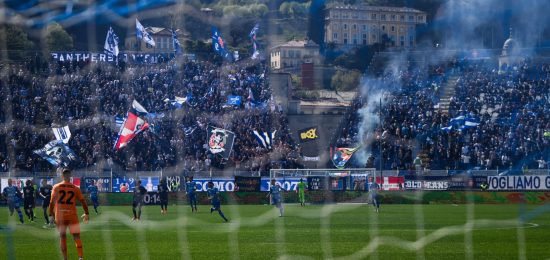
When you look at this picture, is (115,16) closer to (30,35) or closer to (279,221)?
(30,35)

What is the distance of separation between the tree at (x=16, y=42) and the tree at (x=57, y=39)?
11.1 feet

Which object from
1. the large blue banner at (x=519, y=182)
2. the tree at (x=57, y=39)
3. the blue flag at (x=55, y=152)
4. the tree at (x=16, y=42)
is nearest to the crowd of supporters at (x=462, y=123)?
the large blue banner at (x=519, y=182)

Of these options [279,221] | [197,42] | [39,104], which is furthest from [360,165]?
[197,42]

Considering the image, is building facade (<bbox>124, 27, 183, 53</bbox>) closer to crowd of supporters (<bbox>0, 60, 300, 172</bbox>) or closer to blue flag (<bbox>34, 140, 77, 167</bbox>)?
crowd of supporters (<bbox>0, 60, 300, 172</bbox>)

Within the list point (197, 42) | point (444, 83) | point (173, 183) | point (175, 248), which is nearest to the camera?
point (175, 248)

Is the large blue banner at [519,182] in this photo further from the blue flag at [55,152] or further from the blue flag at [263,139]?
the blue flag at [55,152]

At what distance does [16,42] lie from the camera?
58188 mm

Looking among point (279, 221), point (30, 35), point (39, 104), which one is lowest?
point (279, 221)

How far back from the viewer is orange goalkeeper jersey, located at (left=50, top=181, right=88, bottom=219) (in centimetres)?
1551

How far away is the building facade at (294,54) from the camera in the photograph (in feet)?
266

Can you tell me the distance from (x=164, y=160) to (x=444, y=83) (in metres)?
21.0

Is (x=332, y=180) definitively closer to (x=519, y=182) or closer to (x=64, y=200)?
(x=519, y=182)

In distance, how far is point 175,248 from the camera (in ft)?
59.4

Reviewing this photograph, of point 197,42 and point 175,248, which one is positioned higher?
point 197,42
